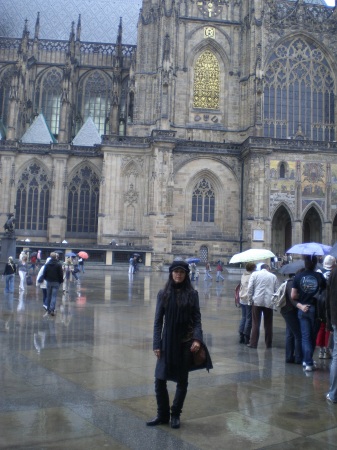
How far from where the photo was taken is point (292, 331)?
8320 mm

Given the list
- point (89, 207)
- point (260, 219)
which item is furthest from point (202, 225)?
point (89, 207)

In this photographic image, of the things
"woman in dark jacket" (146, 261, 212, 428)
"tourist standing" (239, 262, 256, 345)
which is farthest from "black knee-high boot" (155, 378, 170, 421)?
"tourist standing" (239, 262, 256, 345)

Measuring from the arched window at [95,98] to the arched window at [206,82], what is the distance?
37.7 ft

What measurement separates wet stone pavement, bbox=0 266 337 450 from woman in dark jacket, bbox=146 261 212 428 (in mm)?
269

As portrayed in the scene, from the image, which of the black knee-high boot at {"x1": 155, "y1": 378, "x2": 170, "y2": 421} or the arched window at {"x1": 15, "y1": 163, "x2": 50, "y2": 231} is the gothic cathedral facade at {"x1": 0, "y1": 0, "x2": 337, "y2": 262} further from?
the black knee-high boot at {"x1": 155, "y1": 378, "x2": 170, "y2": 421}

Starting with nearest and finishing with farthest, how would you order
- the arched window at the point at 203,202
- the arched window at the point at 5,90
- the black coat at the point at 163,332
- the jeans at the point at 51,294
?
the black coat at the point at 163,332 < the jeans at the point at 51,294 < the arched window at the point at 203,202 < the arched window at the point at 5,90

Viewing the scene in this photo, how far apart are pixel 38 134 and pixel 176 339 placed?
43134mm

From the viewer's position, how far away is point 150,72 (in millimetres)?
40125

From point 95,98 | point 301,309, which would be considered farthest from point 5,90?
point 301,309

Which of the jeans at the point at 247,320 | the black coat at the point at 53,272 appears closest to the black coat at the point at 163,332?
the jeans at the point at 247,320

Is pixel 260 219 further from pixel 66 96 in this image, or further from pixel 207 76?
pixel 66 96

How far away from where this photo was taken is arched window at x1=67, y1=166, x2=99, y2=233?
141 ft

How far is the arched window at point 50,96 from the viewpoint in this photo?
49.2 meters

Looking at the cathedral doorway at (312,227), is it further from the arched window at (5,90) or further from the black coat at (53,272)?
the black coat at (53,272)
